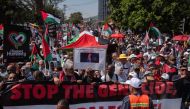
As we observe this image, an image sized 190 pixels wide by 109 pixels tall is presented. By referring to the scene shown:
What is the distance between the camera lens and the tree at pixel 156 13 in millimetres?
53688

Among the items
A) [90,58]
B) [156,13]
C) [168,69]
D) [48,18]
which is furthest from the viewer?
[156,13]

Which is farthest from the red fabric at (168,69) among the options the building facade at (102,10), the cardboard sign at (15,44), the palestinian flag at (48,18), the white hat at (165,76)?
the building facade at (102,10)

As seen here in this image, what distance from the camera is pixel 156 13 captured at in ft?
179

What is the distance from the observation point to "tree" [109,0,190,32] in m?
53.7

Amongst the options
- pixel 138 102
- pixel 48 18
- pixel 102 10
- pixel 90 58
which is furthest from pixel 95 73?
pixel 102 10

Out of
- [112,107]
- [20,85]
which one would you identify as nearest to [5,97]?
[20,85]

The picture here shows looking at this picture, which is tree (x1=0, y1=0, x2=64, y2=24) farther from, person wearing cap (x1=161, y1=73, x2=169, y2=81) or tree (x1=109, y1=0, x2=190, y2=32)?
person wearing cap (x1=161, y1=73, x2=169, y2=81)

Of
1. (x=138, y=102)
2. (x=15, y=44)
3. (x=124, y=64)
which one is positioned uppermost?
(x=15, y=44)

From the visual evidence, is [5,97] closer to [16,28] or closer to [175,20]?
[16,28]

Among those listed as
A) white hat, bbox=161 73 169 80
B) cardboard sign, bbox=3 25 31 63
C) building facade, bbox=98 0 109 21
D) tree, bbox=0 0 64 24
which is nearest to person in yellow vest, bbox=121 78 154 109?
white hat, bbox=161 73 169 80

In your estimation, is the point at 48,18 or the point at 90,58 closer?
the point at 90,58

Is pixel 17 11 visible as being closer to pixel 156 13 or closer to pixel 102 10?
pixel 156 13

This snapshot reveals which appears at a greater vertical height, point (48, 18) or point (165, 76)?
point (48, 18)

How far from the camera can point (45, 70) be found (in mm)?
13734
